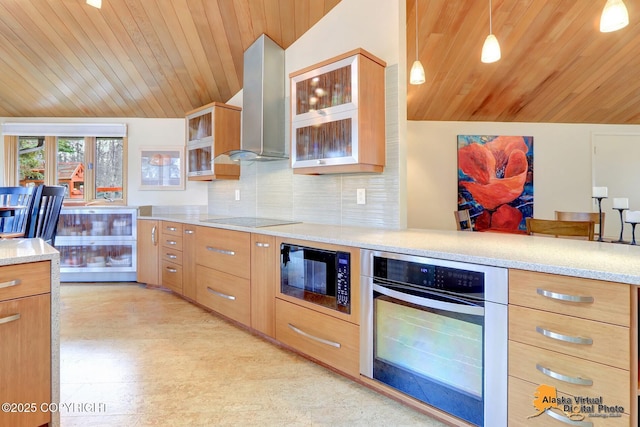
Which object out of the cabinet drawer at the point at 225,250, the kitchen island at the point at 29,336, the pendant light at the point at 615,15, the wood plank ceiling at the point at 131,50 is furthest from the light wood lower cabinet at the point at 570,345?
the wood plank ceiling at the point at 131,50

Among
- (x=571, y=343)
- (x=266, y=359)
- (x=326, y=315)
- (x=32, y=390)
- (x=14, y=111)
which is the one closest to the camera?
(x=571, y=343)

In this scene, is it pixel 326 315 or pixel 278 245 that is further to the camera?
pixel 278 245

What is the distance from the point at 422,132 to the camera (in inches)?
198

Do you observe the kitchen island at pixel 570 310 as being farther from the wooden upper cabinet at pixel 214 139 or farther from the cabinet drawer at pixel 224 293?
the wooden upper cabinet at pixel 214 139

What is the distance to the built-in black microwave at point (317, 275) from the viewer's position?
190 centimetres

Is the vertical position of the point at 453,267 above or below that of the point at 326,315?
above

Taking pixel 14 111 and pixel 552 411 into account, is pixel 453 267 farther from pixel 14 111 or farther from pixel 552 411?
pixel 14 111

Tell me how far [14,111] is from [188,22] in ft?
10.3

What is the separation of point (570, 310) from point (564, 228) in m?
1.30

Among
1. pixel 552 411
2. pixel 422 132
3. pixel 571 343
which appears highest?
pixel 422 132

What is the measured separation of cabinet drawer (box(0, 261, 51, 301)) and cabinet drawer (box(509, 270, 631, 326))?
1.94 m

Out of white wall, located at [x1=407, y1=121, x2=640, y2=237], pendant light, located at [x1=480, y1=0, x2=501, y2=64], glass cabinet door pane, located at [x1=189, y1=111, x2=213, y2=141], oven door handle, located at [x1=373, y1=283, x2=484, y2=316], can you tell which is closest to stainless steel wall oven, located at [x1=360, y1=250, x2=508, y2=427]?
oven door handle, located at [x1=373, y1=283, x2=484, y2=316]

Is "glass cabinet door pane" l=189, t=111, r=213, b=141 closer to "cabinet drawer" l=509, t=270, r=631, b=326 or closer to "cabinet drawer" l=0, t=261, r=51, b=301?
"cabinet drawer" l=0, t=261, r=51, b=301

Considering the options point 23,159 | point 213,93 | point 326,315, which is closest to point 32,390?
point 326,315
